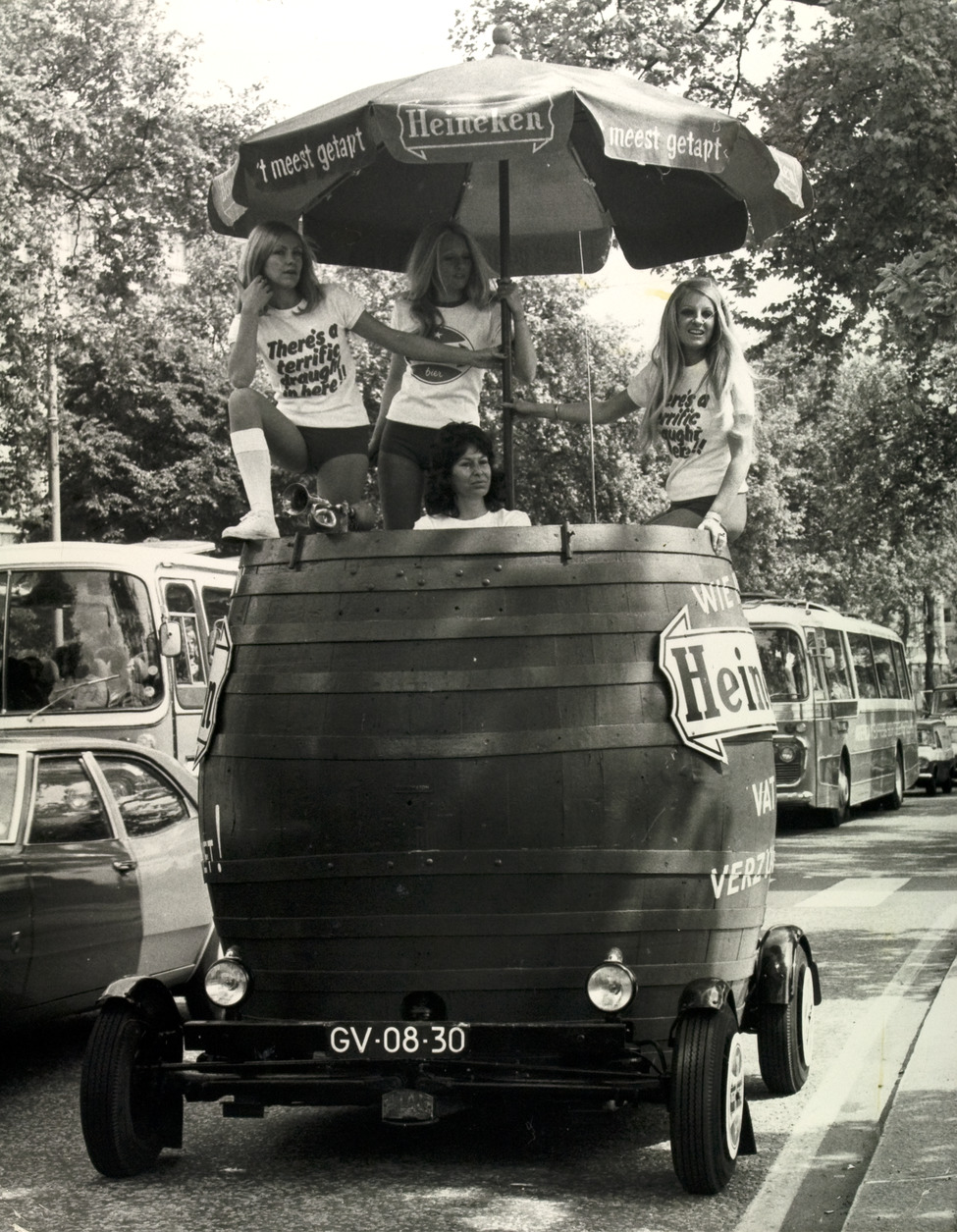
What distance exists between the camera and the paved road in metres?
5.09

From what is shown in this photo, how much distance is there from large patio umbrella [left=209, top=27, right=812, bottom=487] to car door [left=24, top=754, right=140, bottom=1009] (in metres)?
2.55

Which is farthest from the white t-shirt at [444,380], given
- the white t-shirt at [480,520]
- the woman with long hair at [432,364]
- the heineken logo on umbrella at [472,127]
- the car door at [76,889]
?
the car door at [76,889]

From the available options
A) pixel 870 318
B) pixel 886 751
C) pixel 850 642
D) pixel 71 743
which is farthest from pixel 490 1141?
pixel 886 751

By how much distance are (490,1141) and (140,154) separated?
21.3m

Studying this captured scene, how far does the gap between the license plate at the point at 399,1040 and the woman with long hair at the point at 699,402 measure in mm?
2242

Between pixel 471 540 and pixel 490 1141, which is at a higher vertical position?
pixel 471 540

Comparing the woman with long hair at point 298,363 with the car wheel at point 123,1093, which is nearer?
the car wheel at point 123,1093

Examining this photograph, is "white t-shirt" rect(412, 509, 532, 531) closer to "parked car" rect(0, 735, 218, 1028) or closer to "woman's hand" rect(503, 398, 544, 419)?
"woman's hand" rect(503, 398, 544, 419)

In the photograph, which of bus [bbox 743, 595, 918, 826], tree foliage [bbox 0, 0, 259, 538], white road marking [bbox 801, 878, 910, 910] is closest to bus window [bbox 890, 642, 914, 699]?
bus [bbox 743, 595, 918, 826]

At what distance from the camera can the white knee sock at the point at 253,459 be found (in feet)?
19.9

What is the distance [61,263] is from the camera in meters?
24.5

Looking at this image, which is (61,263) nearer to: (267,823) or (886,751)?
(886,751)

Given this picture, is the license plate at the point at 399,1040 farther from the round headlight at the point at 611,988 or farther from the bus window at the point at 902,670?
the bus window at the point at 902,670

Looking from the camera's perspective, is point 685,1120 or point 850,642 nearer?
point 685,1120
